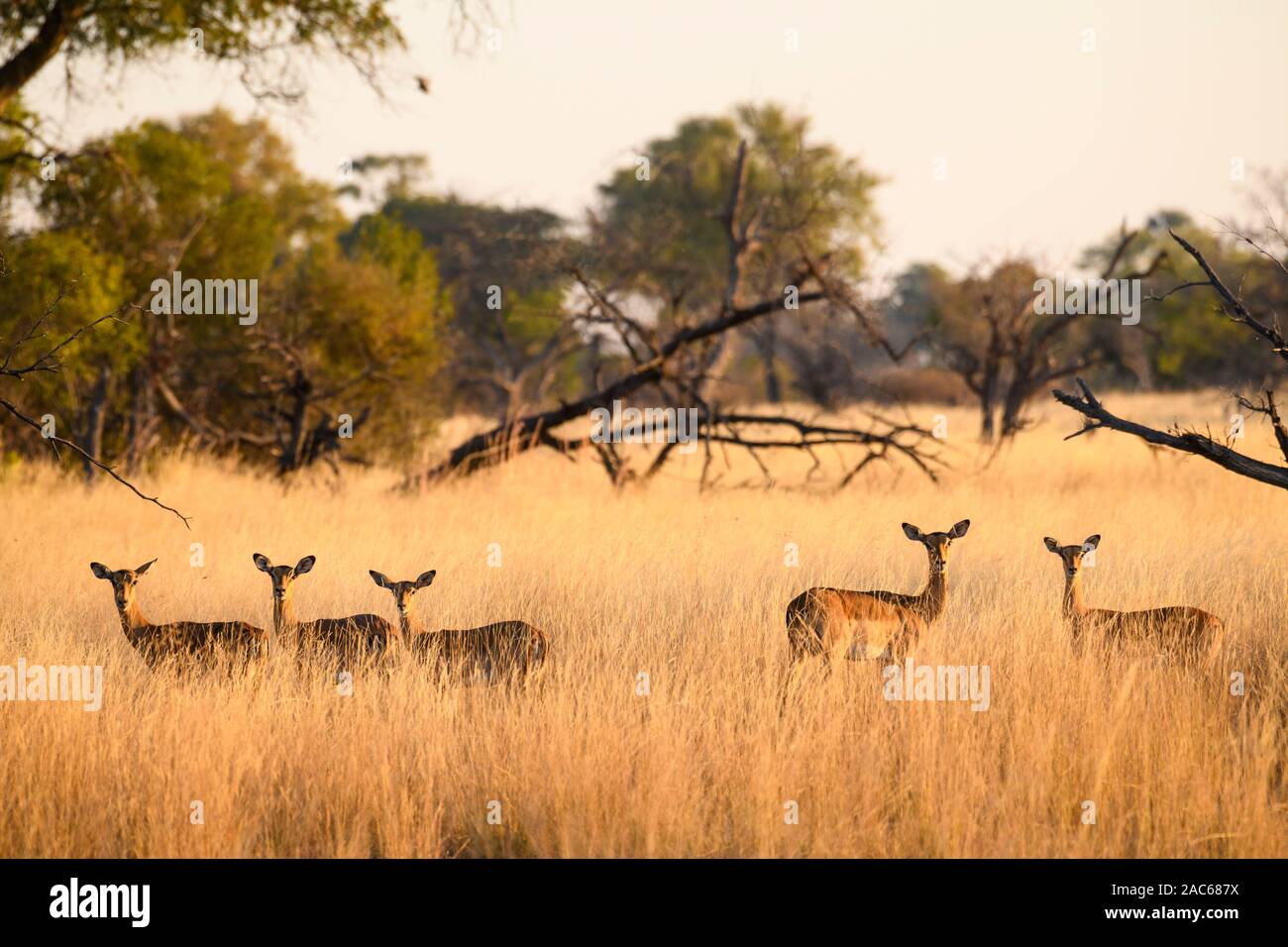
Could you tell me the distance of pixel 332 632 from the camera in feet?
21.4

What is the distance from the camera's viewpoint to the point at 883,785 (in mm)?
4816

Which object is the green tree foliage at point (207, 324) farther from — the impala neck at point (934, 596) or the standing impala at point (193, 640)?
the impala neck at point (934, 596)

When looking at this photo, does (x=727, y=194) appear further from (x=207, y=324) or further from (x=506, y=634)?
(x=506, y=634)

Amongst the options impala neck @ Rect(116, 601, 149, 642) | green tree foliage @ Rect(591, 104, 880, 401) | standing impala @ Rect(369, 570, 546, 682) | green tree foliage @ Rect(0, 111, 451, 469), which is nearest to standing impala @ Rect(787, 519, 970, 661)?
standing impala @ Rect(369, 570, 546, 682)

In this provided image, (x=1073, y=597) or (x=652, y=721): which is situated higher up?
(x=1073, y=597)

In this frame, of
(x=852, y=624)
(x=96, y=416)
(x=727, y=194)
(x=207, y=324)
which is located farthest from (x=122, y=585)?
(x=727, y=194)

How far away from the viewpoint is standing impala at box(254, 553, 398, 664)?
21.0ft

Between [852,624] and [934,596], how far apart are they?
2.75 ft

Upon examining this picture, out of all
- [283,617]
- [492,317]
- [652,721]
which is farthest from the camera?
[492,317]

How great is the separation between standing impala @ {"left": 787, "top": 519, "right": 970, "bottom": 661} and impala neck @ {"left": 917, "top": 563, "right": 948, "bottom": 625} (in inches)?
1.2

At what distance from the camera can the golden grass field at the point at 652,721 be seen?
4441 millimetres
